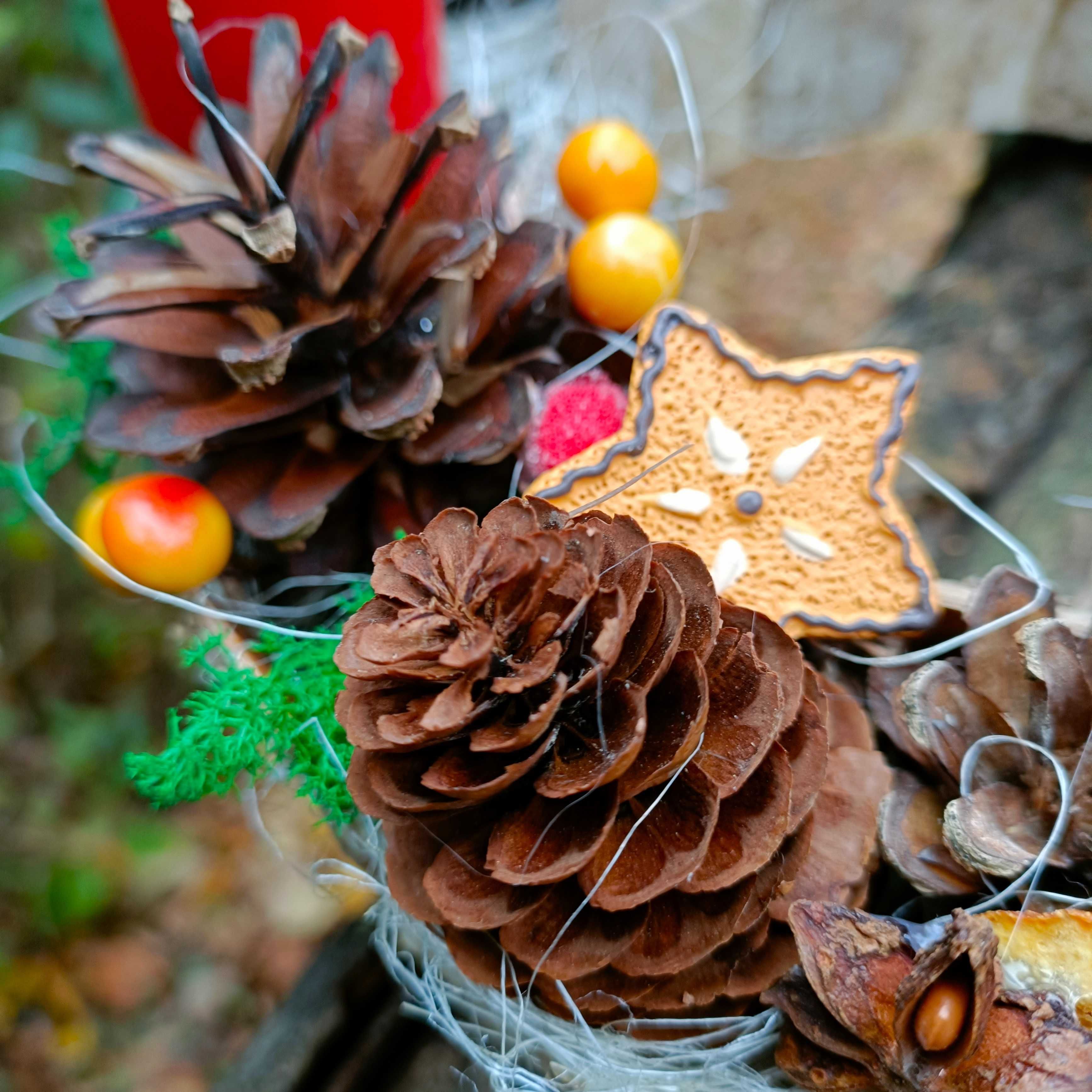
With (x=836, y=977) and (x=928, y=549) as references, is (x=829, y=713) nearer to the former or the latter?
(x=836, y=977)

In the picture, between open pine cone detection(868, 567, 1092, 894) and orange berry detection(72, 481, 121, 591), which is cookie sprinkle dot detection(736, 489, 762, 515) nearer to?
open pine cone detection(868, 567, 1092, 894)

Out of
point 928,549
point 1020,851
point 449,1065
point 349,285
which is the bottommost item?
point 449,1065

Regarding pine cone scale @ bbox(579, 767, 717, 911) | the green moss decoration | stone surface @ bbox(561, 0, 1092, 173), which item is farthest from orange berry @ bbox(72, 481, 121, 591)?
stone surface @ bbox(561, 0, 1092, 173)

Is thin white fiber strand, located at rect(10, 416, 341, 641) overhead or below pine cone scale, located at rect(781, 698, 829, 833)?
overhead

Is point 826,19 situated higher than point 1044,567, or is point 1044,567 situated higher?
point 826,19

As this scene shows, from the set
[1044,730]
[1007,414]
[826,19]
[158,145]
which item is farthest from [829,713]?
[826,19]

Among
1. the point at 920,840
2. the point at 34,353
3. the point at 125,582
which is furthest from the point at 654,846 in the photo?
the point at 34,353
